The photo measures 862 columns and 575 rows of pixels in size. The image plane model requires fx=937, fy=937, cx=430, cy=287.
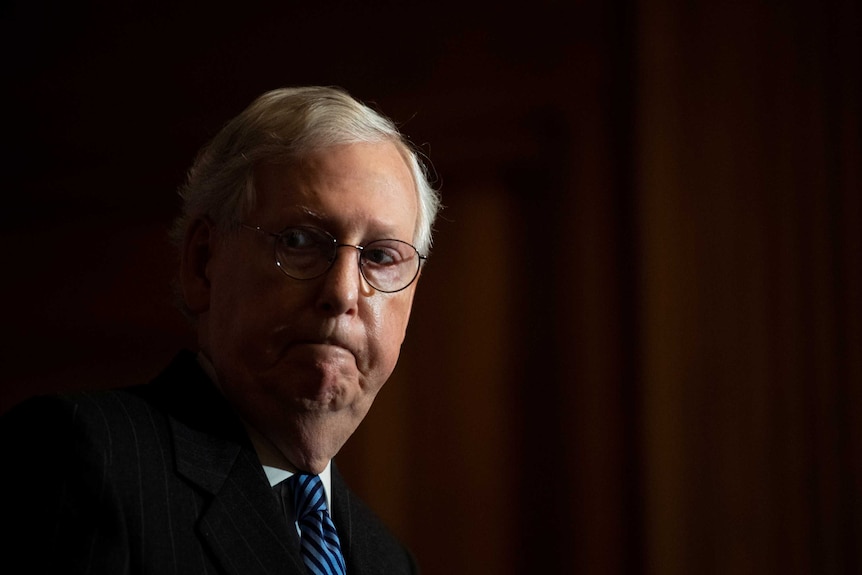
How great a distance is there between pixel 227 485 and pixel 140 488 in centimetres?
16

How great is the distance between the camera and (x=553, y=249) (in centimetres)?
292

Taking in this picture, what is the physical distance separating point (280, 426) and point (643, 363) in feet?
4.80

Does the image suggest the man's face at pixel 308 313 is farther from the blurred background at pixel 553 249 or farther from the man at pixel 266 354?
the blurred background at pixel 553 249

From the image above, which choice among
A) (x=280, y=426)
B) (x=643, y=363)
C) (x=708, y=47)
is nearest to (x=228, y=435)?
(x=280, y=426)

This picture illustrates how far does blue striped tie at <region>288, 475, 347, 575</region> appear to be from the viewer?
1.51 meters

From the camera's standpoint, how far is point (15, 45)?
3.50 m

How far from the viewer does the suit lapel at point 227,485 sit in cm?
136

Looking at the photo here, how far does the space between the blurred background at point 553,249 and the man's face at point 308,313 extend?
1.36 m

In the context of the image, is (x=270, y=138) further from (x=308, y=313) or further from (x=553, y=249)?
(x=553, y=249)

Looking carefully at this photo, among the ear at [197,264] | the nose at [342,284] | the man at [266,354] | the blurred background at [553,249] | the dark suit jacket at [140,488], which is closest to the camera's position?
the dark suit jacket at [140,488]

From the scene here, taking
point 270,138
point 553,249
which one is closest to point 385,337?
point 270,138

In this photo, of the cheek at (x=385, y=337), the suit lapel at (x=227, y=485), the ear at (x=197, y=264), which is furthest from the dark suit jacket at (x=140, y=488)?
the cheek at (x=385, y=337)

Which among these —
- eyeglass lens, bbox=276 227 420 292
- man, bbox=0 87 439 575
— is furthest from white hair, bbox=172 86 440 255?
eyeglass lens, bbox=276 227 420 292

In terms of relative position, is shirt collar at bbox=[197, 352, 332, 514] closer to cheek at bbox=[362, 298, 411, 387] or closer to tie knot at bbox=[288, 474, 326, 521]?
tie knot at bbox=[288, 474, 326, 521]
